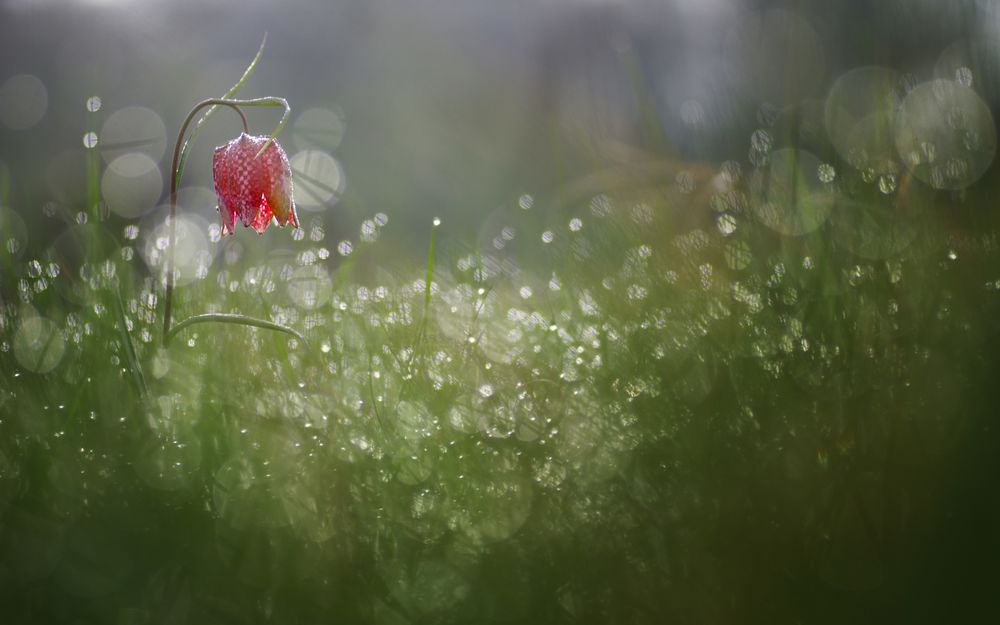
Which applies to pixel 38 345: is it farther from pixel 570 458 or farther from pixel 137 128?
pixel 137 128

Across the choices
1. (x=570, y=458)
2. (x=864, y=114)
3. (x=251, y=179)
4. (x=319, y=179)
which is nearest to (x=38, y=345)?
(x=251, y=179)

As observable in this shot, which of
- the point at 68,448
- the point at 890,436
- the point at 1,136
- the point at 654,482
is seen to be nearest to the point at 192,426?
the point at 68,448

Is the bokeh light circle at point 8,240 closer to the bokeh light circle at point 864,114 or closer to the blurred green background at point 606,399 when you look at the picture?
the blurred green background at point 606,399

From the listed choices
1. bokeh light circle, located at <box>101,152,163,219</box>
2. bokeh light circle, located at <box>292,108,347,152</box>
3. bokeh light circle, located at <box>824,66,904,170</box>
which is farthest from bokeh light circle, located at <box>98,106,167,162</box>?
bokeh light circle, located at <box>824,66,904,170</box>

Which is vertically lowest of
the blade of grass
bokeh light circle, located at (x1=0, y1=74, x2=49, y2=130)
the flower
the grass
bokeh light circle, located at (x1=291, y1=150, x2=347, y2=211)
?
the grass

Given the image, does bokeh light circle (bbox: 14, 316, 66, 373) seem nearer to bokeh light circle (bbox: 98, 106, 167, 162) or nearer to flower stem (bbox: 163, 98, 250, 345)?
flower stem (bbox: 163, 98, 250, 345)

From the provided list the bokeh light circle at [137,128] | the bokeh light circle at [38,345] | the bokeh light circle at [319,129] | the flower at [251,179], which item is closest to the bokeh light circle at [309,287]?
the flower at [251,179]
